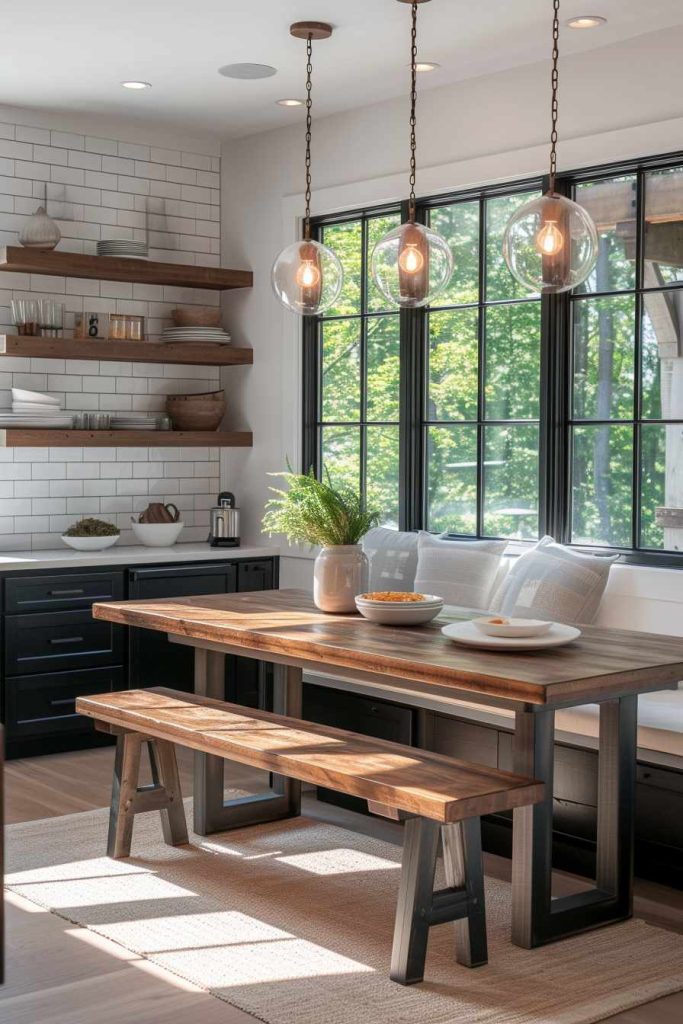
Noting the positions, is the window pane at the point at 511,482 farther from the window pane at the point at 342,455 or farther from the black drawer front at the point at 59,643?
the black drawer front at the point at 59,643

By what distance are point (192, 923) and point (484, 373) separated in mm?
3048

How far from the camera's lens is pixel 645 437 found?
17.6ft

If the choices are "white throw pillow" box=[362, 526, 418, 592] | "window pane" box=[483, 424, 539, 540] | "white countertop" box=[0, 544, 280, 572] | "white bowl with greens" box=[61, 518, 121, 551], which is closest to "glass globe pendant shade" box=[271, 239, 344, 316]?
"window pane" box=[483, 424, 539, 540]

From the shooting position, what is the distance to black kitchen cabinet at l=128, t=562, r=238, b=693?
6.46 metres

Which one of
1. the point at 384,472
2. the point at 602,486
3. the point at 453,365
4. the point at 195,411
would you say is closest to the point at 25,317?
the point at 195,411

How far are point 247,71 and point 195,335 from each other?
5.27ft

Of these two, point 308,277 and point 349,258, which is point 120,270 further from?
point 308,277

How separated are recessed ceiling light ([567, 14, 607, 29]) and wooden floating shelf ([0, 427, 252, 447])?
9.61 ft

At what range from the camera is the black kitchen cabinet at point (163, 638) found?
6461 millimetres

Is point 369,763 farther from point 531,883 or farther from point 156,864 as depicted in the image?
point 156,864

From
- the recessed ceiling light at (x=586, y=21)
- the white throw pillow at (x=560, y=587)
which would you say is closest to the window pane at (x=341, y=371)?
the white throw pillow at (x=560, y=587)

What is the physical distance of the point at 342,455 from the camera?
6.86m

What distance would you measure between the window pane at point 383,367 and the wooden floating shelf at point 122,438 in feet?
3.02

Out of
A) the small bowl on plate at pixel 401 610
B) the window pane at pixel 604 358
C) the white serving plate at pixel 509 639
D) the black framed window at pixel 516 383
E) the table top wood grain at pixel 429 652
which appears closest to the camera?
the table top wood grain at pixel 429 652
